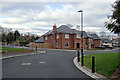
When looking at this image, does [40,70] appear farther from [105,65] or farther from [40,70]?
[105,65]

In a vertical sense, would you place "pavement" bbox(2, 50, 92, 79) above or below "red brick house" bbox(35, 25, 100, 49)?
below

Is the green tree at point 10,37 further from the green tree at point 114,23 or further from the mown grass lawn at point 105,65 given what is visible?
the green tree at point 114,23

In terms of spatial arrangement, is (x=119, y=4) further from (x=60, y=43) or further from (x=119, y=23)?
(x=60, y=43)

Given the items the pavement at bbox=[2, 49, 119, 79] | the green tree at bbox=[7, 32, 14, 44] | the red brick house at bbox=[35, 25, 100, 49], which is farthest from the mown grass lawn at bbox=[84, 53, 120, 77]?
the green tree at bbox=[7, 32, 14, 44]

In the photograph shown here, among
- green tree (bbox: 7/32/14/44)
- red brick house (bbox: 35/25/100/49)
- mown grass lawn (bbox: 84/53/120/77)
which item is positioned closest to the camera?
mown grass lawn (bbox: 84/53/120/77)

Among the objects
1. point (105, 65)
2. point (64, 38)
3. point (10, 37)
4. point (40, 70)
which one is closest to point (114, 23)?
point (105, 65)

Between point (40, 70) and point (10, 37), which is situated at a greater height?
point (10, 37)

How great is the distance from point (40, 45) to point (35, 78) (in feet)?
144

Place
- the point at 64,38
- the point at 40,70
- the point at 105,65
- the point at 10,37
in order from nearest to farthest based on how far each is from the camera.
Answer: the point at 40,70, the point at 105,65, the point at 64,38, the point at 10,37

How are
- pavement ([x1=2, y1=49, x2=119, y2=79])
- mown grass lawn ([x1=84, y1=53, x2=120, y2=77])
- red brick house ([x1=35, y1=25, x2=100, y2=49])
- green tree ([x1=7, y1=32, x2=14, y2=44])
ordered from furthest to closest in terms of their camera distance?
green tree ([x1=7, y1=32, x2=14, y2=44])
red brick house ([x1=35, y1=25, x2=100, y2=49])
mown grass lawn ([x1=84, y1=53, x2=120, y2=77])
pavement ([x1=2, y1=49, x2=119, y2=79])

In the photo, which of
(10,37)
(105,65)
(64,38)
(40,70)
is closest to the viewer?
(40,70)

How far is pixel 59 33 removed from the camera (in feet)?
146

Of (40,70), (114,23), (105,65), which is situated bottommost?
(40,70)

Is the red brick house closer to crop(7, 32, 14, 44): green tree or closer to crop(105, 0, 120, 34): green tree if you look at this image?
crop(7, 32, 14, 44): green tree
